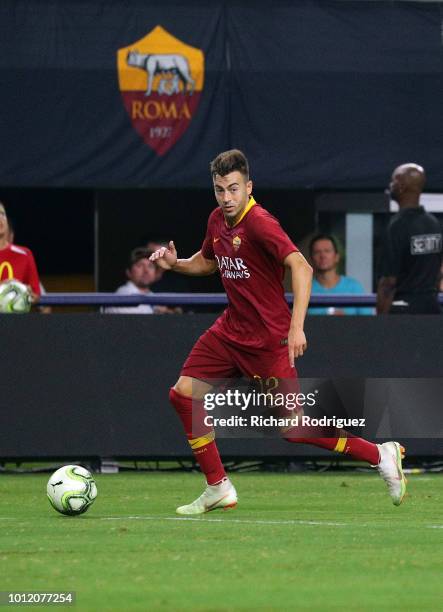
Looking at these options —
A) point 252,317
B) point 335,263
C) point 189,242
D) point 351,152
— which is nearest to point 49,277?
point 189,242

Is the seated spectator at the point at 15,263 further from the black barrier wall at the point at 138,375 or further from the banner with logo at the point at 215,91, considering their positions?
the banner with logo at the point at 215,91

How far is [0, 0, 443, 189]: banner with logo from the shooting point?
56.7ft

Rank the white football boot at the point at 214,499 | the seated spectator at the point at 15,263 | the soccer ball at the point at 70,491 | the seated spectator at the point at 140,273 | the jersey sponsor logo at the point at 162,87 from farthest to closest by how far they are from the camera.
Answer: the jersey sponsor logo at the point at 162,87
the seated spectator at the point at 140,273
the seated spectator at the point at 15,263
the white football boot at the point at 214,499
the soccer ball at the point at 70,491

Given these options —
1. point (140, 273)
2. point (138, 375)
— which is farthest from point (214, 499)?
point (140, 273)

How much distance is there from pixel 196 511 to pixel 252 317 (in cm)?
124

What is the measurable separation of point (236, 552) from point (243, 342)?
2387mm

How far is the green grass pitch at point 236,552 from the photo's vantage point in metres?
6.46

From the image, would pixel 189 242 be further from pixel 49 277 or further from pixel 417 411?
pixel 417 411

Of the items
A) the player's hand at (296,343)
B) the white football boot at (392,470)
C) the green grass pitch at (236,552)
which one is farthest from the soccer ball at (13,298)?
the player's hand at (296,343)

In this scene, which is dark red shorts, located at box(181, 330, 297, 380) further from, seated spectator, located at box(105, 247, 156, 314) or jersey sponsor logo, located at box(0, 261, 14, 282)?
seated spectator, located at box(105, 247, 156, 314)

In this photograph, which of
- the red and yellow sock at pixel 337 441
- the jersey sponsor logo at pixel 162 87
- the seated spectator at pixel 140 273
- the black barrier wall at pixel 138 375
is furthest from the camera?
the jersey sponsor logo at pixel 162 87

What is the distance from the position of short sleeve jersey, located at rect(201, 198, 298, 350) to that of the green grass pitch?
44.1 inches

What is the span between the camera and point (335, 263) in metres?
15.0

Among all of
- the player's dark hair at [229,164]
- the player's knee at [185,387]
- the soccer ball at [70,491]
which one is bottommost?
the soccer ball at [70,491]
